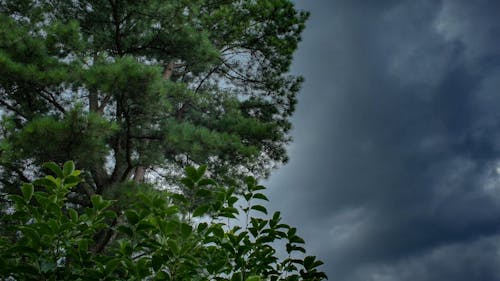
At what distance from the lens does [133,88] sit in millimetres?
5793

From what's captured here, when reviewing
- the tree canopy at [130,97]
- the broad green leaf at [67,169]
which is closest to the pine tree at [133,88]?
the tree canopy at [130,97]

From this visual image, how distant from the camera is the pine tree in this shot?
18.5ft

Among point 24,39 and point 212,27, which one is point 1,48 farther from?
point 212,27

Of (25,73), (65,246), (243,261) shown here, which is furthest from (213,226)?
(25,73)

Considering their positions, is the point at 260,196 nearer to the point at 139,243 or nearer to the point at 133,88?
the point at 139,243

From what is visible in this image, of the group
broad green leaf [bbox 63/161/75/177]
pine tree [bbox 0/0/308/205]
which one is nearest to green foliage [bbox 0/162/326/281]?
broad green leaf [bbox 63/161/75/177]

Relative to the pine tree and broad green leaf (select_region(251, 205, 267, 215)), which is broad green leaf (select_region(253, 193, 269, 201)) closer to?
broad green leaf (select_region(251, 205, 267, 215))

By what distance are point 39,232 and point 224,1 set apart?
27.1 ft

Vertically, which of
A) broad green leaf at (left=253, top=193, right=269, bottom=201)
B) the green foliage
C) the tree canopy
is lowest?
the green foliage

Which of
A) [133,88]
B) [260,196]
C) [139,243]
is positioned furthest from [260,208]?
[133,88]

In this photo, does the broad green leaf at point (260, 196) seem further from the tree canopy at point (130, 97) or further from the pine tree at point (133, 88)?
the pine tree at point (133, 88)

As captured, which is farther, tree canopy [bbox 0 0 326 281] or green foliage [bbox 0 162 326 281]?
tree canopy [bbox 0 0 326 281]

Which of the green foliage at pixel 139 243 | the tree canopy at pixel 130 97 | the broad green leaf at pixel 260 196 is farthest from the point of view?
the tree canopy at pixel 130 97

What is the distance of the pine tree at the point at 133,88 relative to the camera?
562cm
